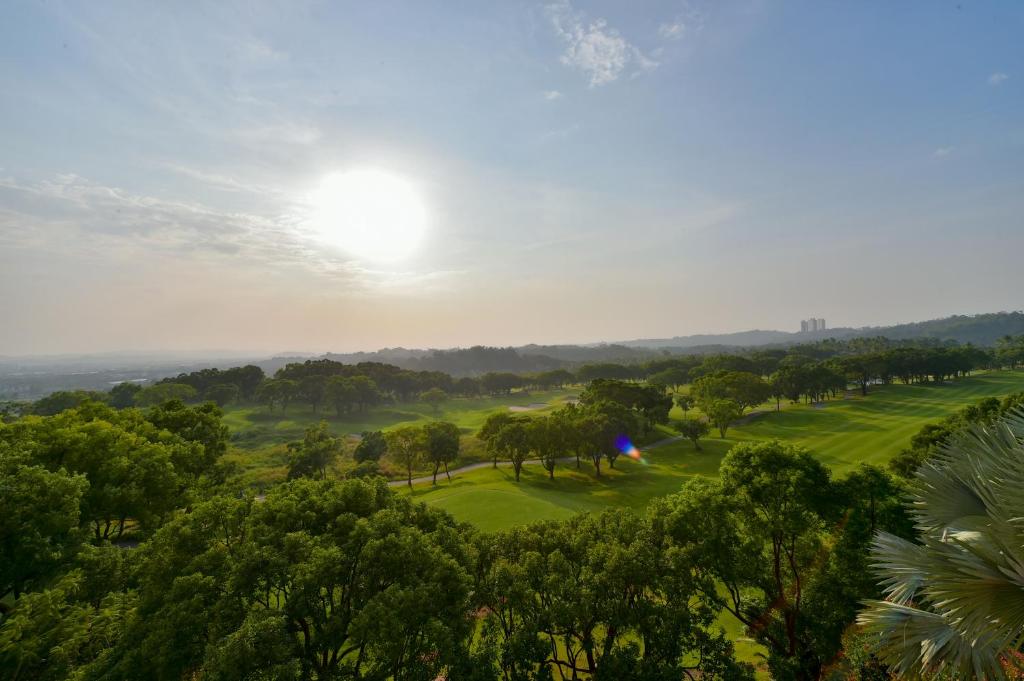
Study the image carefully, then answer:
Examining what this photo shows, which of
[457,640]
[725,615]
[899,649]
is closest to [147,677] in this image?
[457,640]

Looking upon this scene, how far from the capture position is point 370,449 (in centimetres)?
6066

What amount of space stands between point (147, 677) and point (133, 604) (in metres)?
4.09

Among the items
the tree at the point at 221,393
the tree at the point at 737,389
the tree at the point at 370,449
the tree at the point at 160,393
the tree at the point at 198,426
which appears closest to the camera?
the tree at the point at 198,426

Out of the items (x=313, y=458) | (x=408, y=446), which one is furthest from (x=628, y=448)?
(x=313, y=458)

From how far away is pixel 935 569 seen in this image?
22.6ft

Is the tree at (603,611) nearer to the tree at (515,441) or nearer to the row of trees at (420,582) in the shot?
the row of trees at (420,582)

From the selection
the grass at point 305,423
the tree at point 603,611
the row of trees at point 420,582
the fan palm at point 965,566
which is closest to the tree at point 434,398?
the grass at point 305,423

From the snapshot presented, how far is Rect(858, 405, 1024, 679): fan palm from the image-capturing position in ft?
20.9

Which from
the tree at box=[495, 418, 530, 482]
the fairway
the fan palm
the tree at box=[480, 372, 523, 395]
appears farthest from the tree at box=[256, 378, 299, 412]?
the fan palm

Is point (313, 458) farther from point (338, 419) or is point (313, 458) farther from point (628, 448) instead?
point (338, 419)

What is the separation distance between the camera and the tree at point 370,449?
59875 millimetres

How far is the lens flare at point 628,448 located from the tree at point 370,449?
3338cm

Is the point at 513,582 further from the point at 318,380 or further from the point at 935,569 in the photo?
the point at 318,380

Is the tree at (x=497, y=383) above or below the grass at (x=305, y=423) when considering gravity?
above
